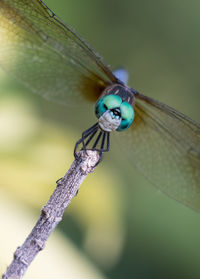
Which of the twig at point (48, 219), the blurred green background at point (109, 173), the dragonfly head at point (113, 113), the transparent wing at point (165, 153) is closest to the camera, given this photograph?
the twig at point (48, 219)

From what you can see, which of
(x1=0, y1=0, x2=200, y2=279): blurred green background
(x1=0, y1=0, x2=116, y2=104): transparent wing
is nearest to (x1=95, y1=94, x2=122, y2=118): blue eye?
(x1=0, y1=0, x2=116, y2=104): transparent wing

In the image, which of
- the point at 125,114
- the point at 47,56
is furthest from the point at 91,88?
the point at 125,114

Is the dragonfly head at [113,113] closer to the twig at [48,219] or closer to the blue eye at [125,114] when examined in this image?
the blue eye at [125,114]

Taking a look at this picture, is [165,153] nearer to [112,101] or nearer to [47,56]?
[112,101]

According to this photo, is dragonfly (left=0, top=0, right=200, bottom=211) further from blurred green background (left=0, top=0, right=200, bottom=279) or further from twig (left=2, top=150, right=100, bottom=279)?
blurred green background (left=0, top=0, right=200, bottom=279)

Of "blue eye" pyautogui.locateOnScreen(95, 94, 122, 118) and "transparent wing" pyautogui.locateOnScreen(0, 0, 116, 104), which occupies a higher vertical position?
"transparent wing" pyautogui.locateOnScreen(0, 0, 116, 104)

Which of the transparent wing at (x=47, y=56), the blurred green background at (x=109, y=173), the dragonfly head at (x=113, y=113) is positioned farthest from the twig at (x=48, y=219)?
the blurred green background at (x=109, y=173)
